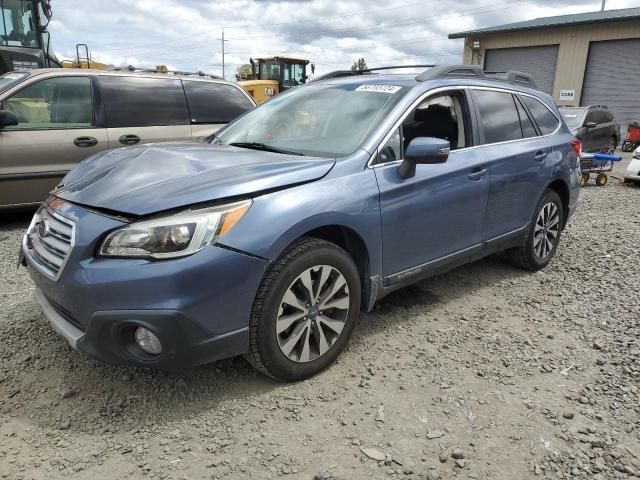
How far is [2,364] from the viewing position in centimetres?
296

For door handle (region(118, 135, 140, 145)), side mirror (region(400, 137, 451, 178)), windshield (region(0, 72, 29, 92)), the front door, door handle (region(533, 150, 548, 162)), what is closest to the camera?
side mirror (region(400, 137, 451, 178))

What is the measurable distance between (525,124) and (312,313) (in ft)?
9.29

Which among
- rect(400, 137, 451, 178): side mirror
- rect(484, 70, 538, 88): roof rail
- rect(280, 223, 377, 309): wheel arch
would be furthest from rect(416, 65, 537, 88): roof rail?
rect(280, 223, 377, 309): wheel arch

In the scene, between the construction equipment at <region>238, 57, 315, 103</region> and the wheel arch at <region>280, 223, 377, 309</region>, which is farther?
the construction equipment at <region>238, 57, 315, 103</region>

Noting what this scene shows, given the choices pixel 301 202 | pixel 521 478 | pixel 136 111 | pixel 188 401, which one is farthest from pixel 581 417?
pixel 136 111

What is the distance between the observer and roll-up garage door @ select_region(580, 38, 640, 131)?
20.0m

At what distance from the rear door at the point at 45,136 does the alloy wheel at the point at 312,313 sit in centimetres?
415

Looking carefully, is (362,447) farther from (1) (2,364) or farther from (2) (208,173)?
(1) (2,364)

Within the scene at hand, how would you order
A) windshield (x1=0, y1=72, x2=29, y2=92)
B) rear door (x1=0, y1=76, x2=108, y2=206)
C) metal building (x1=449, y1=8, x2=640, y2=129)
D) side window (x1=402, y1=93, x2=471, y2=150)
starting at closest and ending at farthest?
side window (x1=402, y1=93, x2=471, y2=150)
rear door (x1=0, y1=76, x2=108, y2=206)
windshield (x1=0, y1=72, x2=29, y2=92)
metal building (x1=449, y1=8, x2=640, y2=129)

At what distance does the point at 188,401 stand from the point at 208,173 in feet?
3.93

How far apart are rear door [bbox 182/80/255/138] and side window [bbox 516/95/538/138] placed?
378 cm

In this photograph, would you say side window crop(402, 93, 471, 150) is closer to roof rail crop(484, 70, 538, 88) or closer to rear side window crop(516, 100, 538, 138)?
roof rail crop(484, 70, 538, 88)

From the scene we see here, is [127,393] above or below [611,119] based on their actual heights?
below

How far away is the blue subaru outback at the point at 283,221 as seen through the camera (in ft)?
7.79
